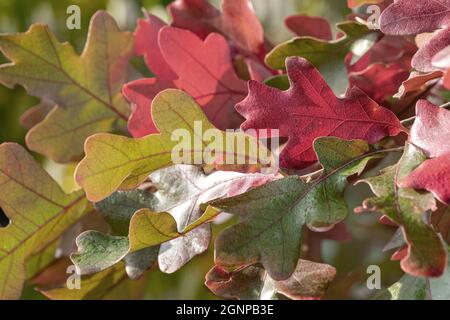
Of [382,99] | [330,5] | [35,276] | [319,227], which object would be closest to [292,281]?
[319,227]

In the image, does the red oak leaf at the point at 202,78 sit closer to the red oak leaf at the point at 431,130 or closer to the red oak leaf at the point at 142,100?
the red oak leaf at the point at 142,100

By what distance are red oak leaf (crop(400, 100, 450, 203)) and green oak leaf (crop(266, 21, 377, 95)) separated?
0.52 ft

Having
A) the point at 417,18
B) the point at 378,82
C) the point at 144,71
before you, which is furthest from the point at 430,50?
the point at 144,71

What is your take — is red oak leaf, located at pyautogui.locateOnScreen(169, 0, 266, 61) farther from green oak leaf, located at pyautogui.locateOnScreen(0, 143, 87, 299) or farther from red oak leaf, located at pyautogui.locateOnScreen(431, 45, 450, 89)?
red oak leaf, located at pyautogui.locateOnScreen(431, 45, 450, 89)

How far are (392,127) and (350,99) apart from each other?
35 millimetres

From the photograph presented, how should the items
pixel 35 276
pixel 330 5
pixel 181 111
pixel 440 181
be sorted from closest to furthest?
pixel 440 181, pixel 181 111, pixel 35 276, pixel 330 5

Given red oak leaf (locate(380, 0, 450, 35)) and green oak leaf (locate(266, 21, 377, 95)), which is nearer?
red oak leaf (locate(380, 0, 450, 35))

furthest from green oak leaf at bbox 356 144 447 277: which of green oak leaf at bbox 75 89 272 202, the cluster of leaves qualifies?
green oak leaf at bbox 75 89 272 202

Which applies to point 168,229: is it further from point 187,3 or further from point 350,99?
point 187,3

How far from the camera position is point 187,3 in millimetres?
782

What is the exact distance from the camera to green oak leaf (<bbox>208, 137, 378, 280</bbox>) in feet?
1.57

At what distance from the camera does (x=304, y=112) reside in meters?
0.54

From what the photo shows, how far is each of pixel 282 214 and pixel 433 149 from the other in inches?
4.0

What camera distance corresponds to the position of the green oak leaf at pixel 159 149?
560mm
